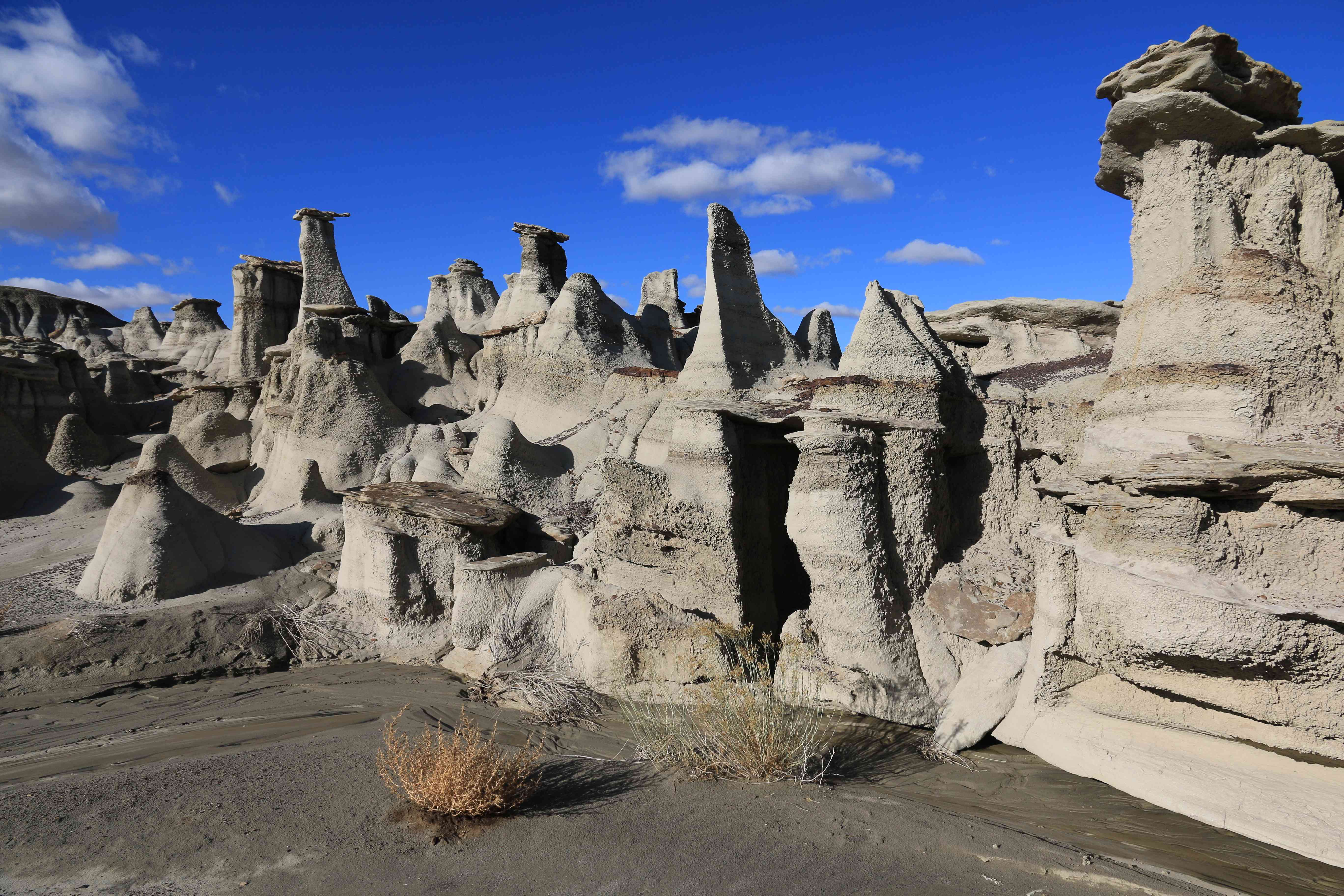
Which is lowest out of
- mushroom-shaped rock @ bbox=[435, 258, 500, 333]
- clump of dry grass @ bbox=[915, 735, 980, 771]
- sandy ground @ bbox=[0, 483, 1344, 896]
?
clump of dry grass @ bbox=[915, 735, 980, 771]

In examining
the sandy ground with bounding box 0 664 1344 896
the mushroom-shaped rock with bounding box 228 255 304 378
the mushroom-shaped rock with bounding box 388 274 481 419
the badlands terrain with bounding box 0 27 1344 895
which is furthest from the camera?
the mushroom-shaped rock with bounding box 228 255 304 378

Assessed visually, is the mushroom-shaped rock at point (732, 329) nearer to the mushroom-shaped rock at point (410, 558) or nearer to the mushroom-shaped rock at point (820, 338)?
the mushroom-shaped rock at point (820, 338)

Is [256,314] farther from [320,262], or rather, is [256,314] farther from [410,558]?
[410,558]

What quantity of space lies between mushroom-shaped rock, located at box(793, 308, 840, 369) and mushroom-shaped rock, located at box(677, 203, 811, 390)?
39.8 inches

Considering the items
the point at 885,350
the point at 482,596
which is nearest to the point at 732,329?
the point at 885,350

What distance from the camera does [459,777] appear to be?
12.2 feet

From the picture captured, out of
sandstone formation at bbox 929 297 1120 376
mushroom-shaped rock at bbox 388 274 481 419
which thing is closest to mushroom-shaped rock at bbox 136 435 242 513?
mushroom-shaped rock at bbox 388 274 481 419

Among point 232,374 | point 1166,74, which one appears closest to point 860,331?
point 1166,74

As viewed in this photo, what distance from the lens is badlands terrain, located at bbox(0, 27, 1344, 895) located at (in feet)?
12.2

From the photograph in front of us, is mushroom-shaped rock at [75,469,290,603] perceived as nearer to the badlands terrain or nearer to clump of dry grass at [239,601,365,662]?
the badlands terrain

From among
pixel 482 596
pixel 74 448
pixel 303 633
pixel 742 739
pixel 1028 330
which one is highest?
pixel 1028 330

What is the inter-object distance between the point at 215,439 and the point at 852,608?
14846mm

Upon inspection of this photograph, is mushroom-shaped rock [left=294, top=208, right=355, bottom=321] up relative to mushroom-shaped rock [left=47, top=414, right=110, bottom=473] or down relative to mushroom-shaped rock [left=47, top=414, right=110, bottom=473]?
up

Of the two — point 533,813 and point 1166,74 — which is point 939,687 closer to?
point 533,813
